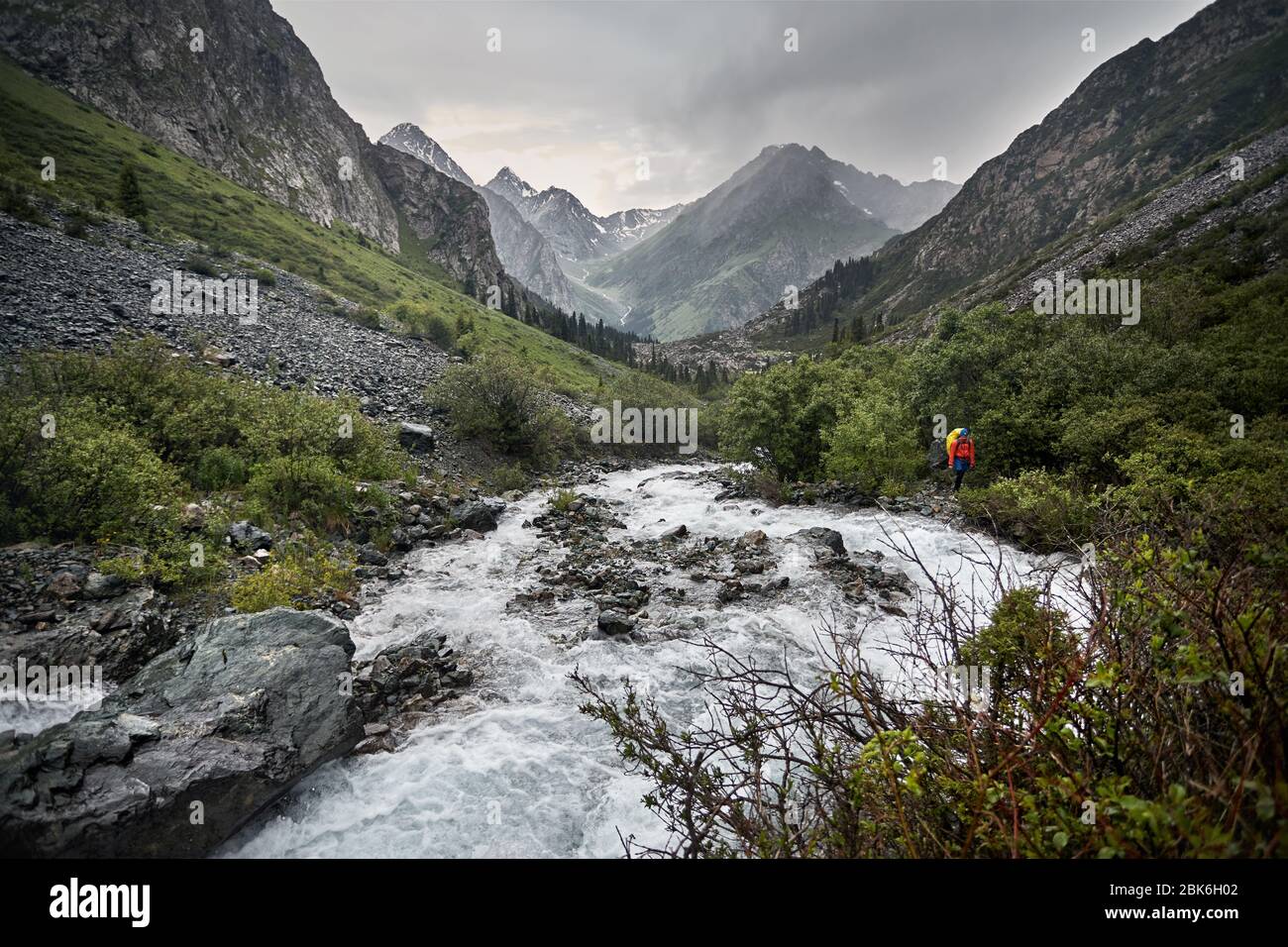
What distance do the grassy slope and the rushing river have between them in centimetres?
3534

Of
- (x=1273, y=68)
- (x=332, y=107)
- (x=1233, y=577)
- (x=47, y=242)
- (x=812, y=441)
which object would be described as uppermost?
(x=332, y=107)

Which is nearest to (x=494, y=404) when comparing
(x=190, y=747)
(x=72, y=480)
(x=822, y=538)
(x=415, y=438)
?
(x=415, y=438)

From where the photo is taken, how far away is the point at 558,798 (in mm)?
6727

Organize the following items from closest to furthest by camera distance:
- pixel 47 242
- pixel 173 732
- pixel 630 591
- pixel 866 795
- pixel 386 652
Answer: pixel 866 795
pixel 173 732
pixel 386 652
pixel 630 591
pixel 47 242

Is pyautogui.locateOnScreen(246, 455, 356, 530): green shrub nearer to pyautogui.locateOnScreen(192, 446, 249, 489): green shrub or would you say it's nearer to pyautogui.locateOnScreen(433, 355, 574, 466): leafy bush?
pyautogui.locateOnScreen(192, 446, 249, 489): green shrub

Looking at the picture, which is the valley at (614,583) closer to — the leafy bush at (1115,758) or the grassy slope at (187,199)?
the leafy bush at (1115,758)

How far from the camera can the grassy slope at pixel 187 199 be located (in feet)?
152

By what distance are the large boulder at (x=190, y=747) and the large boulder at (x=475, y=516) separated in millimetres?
9122

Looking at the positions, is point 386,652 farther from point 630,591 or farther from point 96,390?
point 96,390

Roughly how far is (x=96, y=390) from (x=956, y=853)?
19.8 metres

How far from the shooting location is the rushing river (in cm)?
614

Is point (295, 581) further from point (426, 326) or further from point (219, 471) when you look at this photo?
point (426, 326)

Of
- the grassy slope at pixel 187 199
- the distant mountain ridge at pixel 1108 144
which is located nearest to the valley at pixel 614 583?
the grassy slope at pixel 187 199
